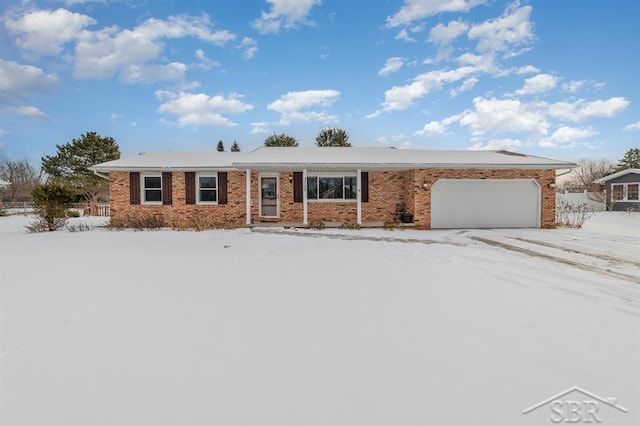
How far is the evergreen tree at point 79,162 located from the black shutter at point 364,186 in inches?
950

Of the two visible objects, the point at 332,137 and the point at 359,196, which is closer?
the point at 359,196

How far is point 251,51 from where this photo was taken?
44.1 ft

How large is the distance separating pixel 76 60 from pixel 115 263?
11792mm

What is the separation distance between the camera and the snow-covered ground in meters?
2.17

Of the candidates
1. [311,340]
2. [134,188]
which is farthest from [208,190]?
[311,340]

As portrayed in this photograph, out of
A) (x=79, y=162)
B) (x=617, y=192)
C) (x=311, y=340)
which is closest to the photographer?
(x=311, y=340)

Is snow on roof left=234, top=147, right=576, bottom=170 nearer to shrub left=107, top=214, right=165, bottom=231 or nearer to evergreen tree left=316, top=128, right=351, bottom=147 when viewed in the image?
shrub left=107, top=214, right=165, bottom=231

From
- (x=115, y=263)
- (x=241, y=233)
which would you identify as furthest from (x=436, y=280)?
(x=241, y=233)

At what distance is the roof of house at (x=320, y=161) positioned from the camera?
12.1 m

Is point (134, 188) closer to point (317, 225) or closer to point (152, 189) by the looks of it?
point (152, 189)

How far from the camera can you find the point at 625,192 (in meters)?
21.9

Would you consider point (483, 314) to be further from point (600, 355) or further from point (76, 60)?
point (76, 60)

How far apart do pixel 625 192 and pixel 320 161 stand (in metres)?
24.3

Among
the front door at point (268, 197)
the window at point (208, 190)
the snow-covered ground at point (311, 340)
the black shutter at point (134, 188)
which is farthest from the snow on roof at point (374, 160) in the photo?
the snow-covered ground at point (311, 340)
